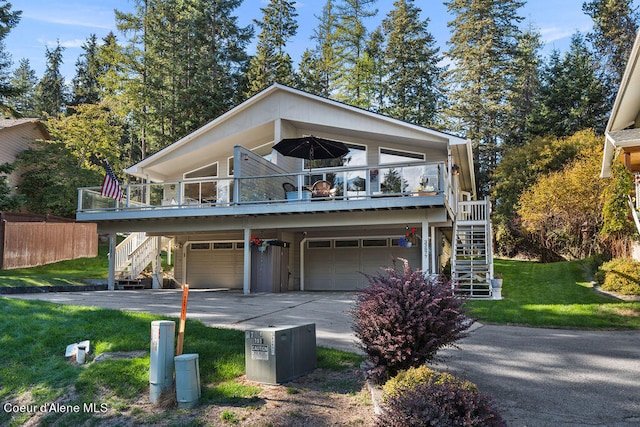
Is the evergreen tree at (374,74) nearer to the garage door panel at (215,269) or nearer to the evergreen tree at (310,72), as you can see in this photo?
the evergreen tree at (310,72)

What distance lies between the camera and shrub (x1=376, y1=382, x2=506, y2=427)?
11.6 ft

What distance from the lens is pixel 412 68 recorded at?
3744 centimetres

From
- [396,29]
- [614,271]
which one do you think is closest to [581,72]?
[396,29]

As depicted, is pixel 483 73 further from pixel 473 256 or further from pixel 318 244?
pixel 473 256

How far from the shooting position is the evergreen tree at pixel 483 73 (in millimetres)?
35188

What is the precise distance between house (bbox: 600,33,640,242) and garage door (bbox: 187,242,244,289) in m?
13.0

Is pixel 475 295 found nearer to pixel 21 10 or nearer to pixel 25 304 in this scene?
pixel 25 304

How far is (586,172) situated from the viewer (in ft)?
65.6

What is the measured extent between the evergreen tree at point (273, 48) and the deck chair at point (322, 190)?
829 inches

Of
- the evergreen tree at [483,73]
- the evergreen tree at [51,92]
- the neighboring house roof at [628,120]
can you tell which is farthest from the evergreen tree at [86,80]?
the neighboring house roof at [628,120]

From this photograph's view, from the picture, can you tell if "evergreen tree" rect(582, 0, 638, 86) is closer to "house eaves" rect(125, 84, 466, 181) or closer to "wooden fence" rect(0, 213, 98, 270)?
"house eaves" rect(125, 84, 466, 181)

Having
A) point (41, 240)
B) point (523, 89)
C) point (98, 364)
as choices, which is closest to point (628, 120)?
point (98, 364)

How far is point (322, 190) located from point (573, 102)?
950 inches

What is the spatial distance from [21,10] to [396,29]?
1065 inches
